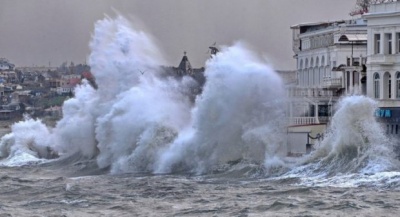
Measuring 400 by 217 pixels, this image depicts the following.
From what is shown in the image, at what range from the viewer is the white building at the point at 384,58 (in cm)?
5228

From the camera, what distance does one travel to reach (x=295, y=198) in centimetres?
4131

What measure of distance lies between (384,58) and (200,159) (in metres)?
8.47

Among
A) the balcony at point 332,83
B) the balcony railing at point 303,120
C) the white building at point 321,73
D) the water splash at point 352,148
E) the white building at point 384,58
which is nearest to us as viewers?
the water splash at point 352,148

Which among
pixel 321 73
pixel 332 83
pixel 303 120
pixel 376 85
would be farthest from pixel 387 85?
pixel 321 73

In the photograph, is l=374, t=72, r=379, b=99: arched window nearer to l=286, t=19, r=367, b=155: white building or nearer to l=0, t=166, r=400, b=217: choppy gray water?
l=286, t=19, r=367, b=155: white building

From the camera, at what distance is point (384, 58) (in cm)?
5319

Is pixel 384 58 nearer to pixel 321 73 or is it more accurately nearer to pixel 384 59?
pixel 384 59

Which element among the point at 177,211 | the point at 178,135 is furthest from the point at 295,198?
the point at 178,135

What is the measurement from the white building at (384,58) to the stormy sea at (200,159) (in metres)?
2.61

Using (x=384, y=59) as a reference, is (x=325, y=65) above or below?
above

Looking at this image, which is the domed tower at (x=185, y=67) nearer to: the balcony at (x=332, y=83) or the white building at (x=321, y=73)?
the white building at (x=321, y=73)

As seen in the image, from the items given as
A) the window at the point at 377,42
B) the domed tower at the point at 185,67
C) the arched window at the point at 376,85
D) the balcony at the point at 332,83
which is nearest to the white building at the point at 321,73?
the balcony at the point at 332,83

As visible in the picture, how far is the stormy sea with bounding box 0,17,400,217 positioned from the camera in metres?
41.6

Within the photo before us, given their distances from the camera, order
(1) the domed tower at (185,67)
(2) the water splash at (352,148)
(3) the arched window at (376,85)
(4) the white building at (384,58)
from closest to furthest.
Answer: (2) the water splash at (352,148) < (4) the white building at (384,58) < (3) the arched window at (376,85) < (1) the domed tower at (185,67)
